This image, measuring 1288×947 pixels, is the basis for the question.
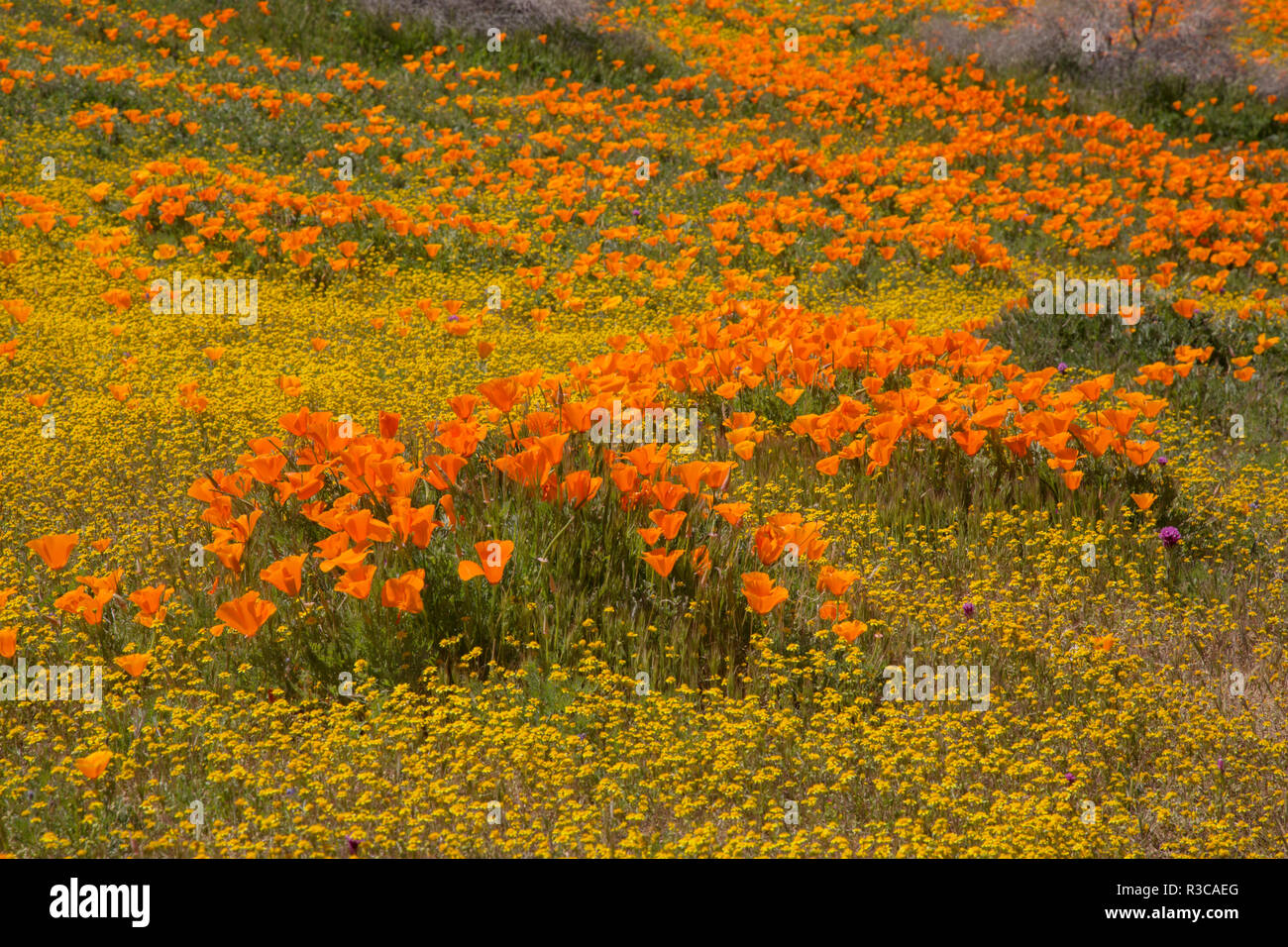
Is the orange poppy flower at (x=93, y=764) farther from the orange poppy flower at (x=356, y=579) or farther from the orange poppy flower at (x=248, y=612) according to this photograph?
the orange poppy flower at (x=356, y=579)

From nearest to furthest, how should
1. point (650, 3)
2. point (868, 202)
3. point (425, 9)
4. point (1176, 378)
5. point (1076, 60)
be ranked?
point (1176, 378) → point (868, 202) → point (425, 9) → point (1076, 60) → point (650, 3)

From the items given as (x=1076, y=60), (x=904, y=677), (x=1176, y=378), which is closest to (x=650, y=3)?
(x=1076, y=60)

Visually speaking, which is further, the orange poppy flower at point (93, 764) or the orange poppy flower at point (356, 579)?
the orange poppy flower at point (356, 579)

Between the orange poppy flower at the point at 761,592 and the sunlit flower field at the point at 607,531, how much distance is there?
0.8 inches

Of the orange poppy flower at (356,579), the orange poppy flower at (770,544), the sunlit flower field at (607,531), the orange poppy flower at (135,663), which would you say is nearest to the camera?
the sunlit flower field at (607,531)

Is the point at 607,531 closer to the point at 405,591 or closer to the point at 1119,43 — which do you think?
the point at 405,591

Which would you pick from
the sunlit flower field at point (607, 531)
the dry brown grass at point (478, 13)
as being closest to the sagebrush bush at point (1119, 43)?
the dry brown grass at point (478, 13)

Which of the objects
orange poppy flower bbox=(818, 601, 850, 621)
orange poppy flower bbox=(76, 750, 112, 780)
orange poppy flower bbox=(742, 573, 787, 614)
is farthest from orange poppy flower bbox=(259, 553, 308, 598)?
orange poppy flower bbox=(818, 601, 850, 621)

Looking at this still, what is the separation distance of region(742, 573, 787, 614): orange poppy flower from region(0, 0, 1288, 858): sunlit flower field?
0.02m

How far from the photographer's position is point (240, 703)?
279 cm

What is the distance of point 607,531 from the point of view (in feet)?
11.4

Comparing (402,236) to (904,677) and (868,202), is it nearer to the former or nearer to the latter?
(868,202)

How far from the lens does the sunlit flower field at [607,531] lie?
254 centimetres
